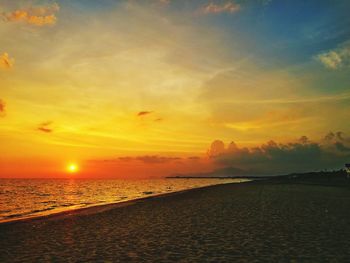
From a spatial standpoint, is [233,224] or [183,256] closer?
[183,256]

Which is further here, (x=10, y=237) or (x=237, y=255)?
(x=10, y=237)

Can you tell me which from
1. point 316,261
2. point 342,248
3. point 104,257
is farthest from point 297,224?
point 104,257

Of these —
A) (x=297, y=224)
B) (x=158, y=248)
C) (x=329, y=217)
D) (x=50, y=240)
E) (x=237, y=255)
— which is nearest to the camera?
(x=237, y=255)

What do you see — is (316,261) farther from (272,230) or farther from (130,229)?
(130,229)

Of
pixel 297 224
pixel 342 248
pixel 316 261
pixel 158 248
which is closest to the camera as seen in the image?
pixel 316 261

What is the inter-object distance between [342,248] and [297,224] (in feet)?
21.2

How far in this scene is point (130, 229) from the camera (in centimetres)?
2042

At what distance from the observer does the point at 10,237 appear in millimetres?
19672

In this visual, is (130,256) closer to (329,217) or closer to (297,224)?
(297,224)

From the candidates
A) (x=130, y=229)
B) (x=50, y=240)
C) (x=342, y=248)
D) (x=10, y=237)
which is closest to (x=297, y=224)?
(x=342, y=248)

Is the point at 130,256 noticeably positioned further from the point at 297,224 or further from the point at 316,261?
the point at 297,224

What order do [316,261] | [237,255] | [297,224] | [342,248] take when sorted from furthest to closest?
[297,224], [342,248], [237,255], [316,261]

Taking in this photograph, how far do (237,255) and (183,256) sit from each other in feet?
6.69

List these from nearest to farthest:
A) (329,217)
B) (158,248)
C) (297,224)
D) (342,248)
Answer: (342,248)
(158,248)
(297,224)
(329,217)
